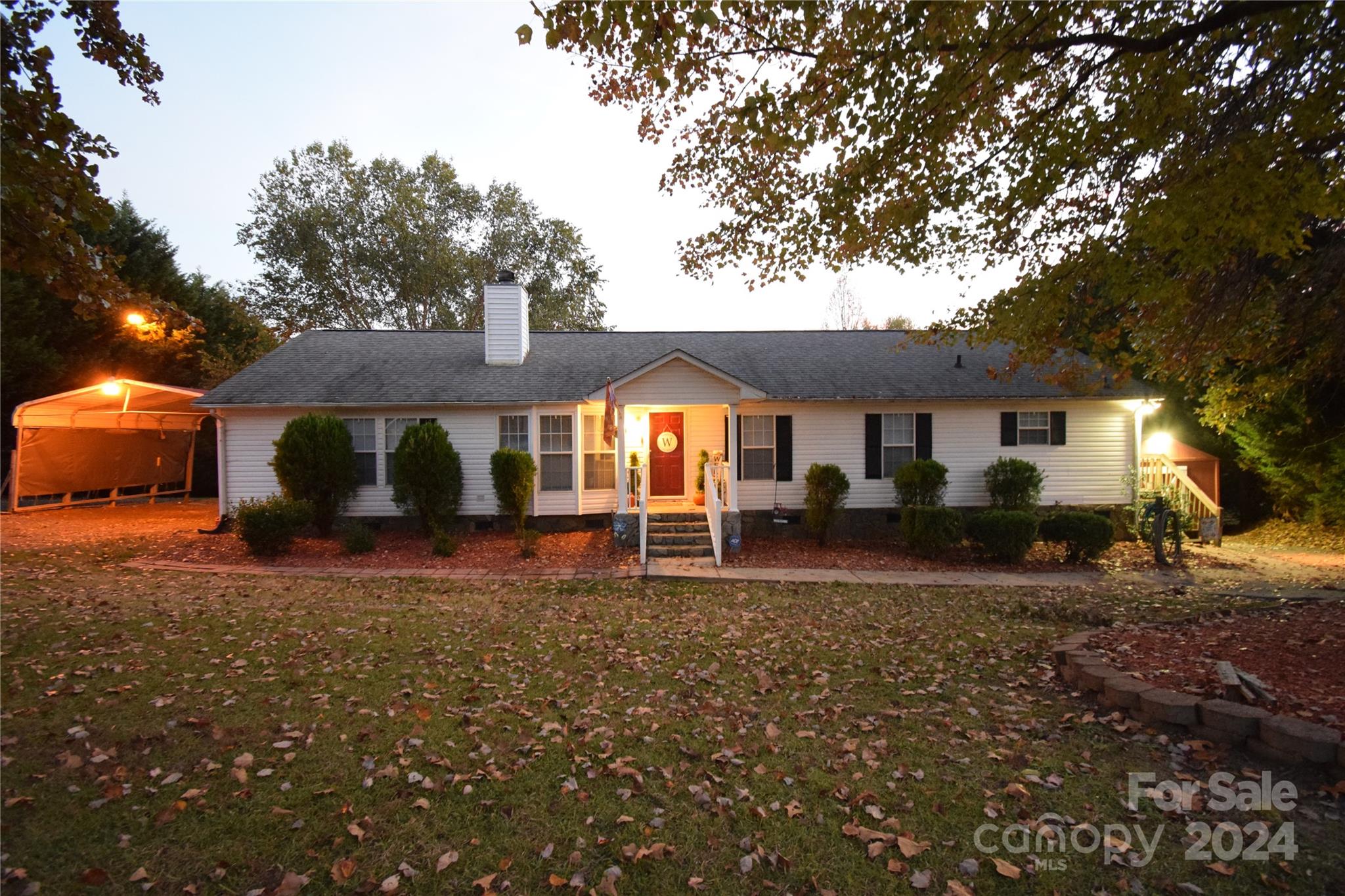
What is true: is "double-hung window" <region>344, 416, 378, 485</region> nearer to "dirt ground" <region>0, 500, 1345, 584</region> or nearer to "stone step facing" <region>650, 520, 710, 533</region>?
"dirt ground" <region>0, 500, 1345, 584</region>

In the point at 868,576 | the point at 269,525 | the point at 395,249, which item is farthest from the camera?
the point at 395,249

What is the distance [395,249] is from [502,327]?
16412mm

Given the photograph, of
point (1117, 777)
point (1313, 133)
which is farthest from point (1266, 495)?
point (1117, 777)

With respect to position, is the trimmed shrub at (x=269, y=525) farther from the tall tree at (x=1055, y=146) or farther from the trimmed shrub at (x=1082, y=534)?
the trimmed shrub at (x=1082, y=534)

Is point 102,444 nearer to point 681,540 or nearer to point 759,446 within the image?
point 681,540

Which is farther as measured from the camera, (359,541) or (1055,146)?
(359,541)

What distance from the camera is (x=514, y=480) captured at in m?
13.2

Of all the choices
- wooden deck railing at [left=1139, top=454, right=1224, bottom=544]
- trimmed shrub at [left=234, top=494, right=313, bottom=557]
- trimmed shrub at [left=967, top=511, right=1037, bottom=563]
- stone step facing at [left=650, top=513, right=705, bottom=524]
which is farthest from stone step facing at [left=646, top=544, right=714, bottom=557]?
wooden deck railing at [left=1139, top=454, right=1224, bottom=544]

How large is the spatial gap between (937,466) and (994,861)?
11517 millimetres

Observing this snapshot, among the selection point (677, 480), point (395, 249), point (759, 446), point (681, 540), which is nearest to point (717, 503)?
point (681, 540)

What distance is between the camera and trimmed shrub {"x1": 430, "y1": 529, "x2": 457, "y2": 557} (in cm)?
1207

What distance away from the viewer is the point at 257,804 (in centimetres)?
343

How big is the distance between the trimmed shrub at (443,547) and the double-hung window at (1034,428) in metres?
12.3

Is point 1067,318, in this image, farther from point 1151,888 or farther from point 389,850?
point 389,850
